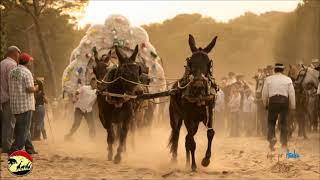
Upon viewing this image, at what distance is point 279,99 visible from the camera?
13844mm

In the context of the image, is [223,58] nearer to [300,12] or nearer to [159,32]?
[159,32]

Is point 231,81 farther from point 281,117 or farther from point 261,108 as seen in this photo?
point 281,117

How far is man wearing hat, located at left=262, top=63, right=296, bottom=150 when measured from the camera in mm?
13887

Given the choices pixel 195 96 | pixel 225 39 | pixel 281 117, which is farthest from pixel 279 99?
pixel 225 39

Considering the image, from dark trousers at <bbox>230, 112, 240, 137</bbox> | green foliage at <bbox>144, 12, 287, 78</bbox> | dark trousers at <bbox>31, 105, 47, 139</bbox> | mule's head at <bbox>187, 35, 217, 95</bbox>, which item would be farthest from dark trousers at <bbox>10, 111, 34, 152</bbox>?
green foliage at <bbox>144, 12, 287, 78</bbox>

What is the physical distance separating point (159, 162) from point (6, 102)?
11.7 ft

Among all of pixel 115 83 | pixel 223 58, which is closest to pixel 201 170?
pixel 115 83

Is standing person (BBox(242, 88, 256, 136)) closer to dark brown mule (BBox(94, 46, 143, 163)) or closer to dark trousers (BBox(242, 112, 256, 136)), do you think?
dark trousers (BBox(242, 112, 256, 136))

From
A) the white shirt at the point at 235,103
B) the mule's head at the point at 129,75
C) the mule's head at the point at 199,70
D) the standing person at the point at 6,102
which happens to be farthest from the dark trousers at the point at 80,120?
the mule's head at the point at 199,70

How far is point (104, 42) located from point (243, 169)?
9.16 meters

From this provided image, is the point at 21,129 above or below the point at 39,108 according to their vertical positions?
below

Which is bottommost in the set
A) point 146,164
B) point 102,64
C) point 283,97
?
point 146,164

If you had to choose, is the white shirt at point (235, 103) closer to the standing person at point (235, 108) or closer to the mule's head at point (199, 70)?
the standing person at point (235, 108)

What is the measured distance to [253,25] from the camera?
3588 inches
